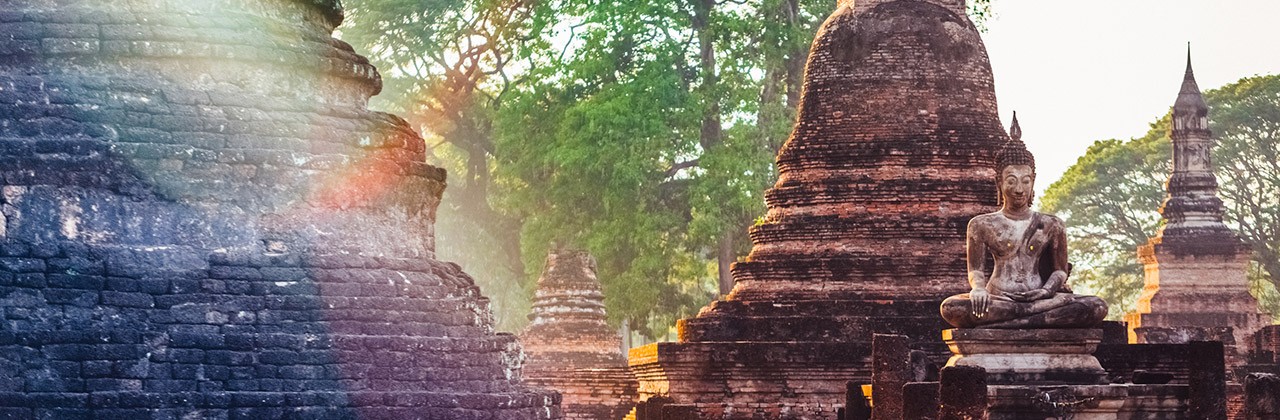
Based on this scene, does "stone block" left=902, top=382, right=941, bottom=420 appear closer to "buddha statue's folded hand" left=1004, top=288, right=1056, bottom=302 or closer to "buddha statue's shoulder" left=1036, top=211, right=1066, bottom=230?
"buddha statue's folded hand" left=1004, top=288, right=1056, bottom=302

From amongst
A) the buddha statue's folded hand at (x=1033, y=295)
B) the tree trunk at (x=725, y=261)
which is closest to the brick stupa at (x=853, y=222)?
the buddha statue's folded hand at (x=1033, y=295)

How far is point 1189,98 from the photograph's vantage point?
33.8m

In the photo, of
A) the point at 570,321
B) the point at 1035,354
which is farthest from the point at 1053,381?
the point at 570,321

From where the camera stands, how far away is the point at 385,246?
1500 cm

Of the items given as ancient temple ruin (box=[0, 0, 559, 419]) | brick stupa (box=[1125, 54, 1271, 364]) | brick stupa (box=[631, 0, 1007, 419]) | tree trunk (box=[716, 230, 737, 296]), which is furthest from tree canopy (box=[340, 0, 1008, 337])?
ancient temple ruin (box=[0, 0, 559, 419])

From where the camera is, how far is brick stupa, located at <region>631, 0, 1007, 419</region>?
64.0 ft

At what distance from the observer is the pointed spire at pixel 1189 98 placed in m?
33.7

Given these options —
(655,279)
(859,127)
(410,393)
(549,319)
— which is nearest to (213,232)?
(410,393)

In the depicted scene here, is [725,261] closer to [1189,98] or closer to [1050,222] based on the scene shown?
[1189,98]

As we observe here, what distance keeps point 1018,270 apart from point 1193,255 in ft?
65.8

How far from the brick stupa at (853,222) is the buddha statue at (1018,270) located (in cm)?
528

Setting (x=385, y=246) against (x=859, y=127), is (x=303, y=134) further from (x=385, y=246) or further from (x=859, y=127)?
(x=859, y=127)

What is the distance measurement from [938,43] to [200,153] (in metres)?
8.65

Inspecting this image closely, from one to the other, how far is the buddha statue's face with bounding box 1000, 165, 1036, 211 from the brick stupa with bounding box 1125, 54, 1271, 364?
18.6 meters
